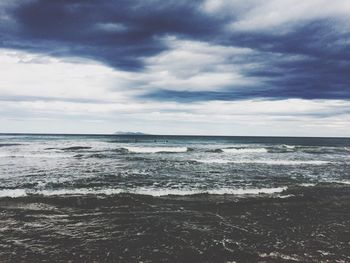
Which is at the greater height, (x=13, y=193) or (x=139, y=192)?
(x=139, y=192)

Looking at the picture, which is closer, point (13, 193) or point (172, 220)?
point (172, 220)

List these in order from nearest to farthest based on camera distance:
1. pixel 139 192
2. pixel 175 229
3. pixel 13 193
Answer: pixel 175 229
pixel 13 193
pixel 139 192

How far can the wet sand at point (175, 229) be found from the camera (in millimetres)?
7977

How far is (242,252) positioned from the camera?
8.16 meters

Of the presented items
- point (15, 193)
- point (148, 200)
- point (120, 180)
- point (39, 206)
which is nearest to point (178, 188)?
point (148, 200)

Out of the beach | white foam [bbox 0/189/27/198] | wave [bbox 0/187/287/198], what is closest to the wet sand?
the beach

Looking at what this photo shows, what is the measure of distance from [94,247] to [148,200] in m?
5.51

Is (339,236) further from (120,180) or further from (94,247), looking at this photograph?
(120,180)

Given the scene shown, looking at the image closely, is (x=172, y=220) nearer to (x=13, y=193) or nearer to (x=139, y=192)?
(x=139, y=192)

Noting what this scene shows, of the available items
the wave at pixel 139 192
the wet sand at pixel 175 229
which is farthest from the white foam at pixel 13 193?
the wet sand at pixel 175 229

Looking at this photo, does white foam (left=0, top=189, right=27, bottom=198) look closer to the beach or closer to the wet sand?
the beach

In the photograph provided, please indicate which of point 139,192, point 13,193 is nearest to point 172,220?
point 139,192

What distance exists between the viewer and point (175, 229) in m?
9.95

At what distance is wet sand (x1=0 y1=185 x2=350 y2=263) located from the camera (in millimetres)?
7977
